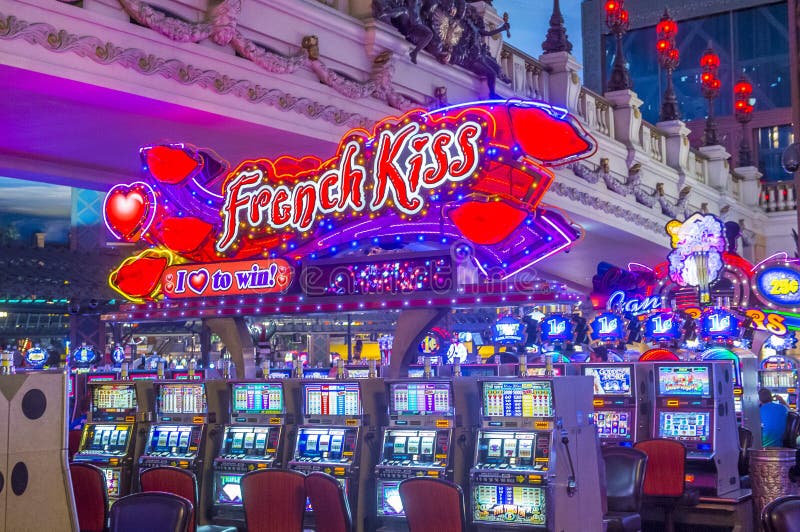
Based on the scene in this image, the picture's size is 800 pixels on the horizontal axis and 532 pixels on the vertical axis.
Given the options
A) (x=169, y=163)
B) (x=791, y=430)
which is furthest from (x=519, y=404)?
(x=791, y=430)

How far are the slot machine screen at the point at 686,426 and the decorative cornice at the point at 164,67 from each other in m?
4.18

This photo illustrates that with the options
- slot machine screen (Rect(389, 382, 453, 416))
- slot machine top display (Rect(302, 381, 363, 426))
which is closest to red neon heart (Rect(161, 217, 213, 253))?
slot machine top display (Rect(302, 381, 363, 426))

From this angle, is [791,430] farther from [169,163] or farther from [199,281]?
[169,163]

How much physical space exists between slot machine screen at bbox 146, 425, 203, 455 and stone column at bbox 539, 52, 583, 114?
352 inches

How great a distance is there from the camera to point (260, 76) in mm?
9547

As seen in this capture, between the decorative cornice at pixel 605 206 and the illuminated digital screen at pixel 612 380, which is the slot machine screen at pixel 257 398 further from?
the decorative cornice at pixel 605 206

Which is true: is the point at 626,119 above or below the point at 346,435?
above

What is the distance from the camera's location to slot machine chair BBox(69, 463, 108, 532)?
6711 millimetres

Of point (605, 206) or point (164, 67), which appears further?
point (605, 206)

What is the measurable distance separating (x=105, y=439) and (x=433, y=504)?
12.3 ft

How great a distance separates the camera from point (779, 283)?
11438mm

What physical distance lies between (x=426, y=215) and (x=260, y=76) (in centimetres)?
229

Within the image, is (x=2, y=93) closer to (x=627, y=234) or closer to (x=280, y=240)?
(x=280, y=240)

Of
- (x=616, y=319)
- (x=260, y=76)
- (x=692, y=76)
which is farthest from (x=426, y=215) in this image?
(x=692, y=76)
